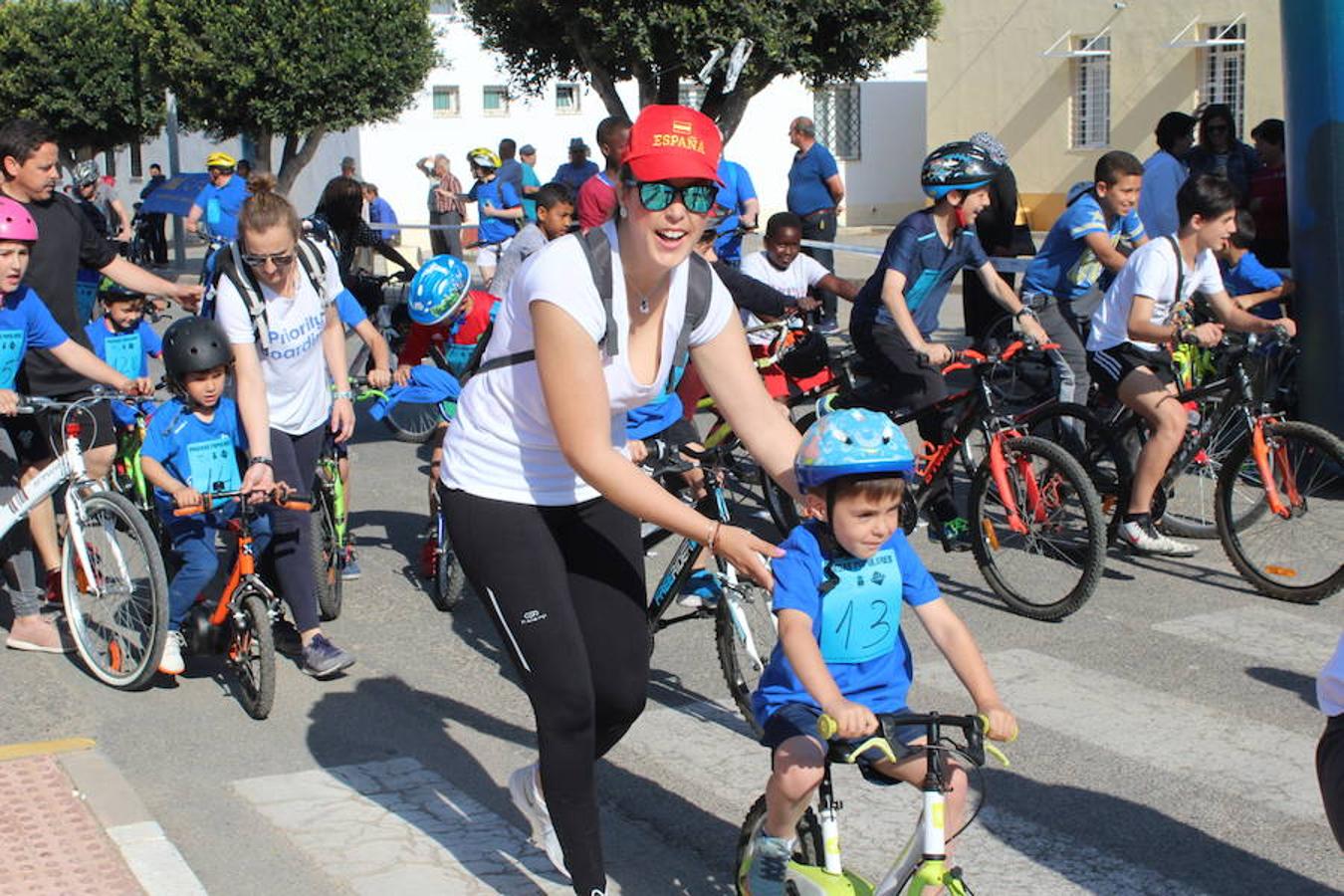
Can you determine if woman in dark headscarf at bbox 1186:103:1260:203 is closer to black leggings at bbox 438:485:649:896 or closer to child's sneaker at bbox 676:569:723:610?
child's sneaker at bbox 676:569:723:610

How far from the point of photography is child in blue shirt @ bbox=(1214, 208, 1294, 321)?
9398mm

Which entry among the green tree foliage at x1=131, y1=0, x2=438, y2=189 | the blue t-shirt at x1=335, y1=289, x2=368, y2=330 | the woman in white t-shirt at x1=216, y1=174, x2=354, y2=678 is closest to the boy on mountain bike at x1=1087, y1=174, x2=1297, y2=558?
the blue t-shirt at x1=335, y1=289, x2=368, y2=330

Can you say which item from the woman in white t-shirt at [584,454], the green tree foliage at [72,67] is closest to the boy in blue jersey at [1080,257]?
the woman in white t-shirt at [584,454]

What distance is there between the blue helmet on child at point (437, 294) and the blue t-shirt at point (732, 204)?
336cm

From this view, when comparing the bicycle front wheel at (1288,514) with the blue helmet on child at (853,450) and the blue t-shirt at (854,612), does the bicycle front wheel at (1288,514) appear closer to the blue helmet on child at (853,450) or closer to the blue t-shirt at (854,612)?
the blue t-shirt at (854,612)

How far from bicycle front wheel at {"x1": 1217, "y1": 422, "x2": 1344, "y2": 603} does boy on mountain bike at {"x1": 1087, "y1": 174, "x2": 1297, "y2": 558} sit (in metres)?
0.38

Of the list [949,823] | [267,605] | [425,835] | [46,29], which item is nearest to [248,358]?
[267,605]

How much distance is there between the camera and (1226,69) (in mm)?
27453

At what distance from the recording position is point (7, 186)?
23.8 feet

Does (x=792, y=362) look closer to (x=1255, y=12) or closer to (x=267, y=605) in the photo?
(x=267, y=605)

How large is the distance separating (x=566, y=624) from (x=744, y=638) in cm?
183

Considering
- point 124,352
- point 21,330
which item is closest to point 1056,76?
point 124,352

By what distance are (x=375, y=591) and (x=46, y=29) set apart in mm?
39278

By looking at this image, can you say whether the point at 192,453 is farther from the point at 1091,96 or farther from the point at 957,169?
the point at 1091,96
